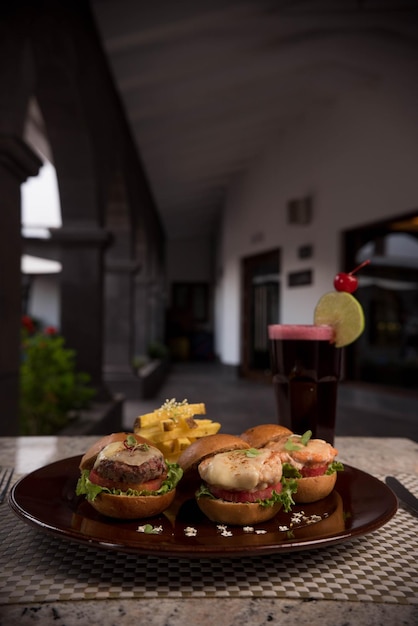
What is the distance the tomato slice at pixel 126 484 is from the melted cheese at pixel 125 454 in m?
0.02

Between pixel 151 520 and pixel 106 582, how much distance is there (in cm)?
13

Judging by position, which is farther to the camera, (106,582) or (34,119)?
(34,119)

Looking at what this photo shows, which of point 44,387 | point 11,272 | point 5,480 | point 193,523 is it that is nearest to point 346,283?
point 193,523

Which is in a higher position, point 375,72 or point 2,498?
point 375,72

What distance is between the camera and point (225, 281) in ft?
37.5

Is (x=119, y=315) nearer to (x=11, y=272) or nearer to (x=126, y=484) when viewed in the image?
(x=11, y=272)

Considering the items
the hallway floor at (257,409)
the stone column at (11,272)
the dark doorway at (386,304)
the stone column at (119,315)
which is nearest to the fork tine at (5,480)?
the stone column at (11,272)

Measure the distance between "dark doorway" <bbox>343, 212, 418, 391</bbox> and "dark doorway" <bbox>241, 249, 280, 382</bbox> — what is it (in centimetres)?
186

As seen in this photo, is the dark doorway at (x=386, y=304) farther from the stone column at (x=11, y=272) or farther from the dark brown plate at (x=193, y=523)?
the dark brown plate at (x=193, y=523)

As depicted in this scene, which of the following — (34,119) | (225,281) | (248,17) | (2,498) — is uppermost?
(248,17)

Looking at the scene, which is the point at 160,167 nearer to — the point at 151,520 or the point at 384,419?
the point at 384,419

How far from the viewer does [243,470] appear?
0.69 metres

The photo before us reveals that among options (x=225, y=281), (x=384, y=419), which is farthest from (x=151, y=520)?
(x=225, y=281)

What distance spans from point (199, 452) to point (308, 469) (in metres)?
0.16
